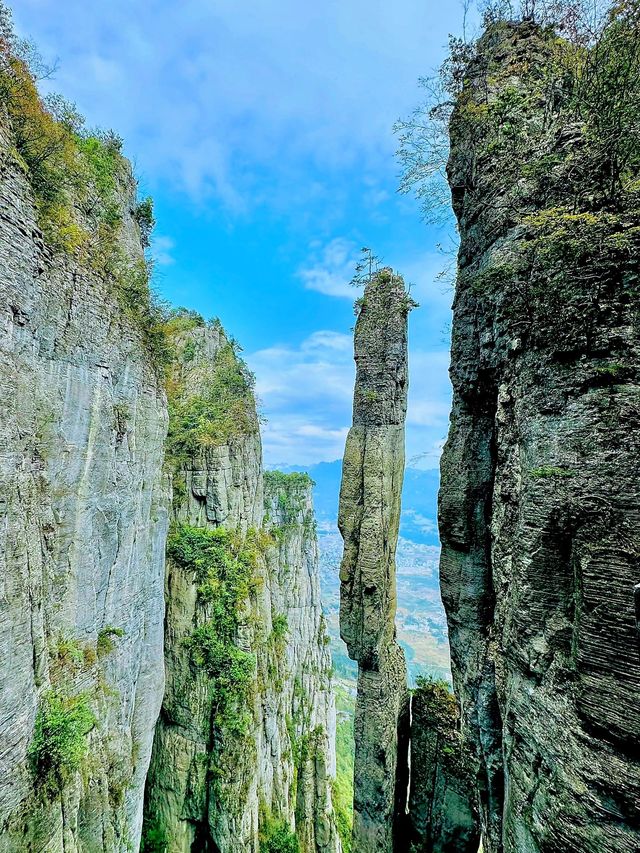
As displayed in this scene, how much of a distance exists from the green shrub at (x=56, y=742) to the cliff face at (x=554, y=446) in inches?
263

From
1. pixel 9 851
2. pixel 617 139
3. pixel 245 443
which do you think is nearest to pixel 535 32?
pixel 617 139

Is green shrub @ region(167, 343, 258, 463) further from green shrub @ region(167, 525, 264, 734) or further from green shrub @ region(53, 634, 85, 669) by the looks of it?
green shrub @ region(53, 634, 85, 669)

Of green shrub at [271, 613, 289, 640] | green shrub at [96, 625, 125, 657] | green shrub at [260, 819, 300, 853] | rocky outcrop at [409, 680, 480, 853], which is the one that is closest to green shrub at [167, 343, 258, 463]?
green shrub at [96, 625, 125, 657]

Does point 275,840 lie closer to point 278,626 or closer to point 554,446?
point 278,626

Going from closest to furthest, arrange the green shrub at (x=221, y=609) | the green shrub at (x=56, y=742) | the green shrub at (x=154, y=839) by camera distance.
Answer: the green shrub at (x=56, y=742) < the green shrub at (x=154, y=839) < the green shrub at (x=221, y=609)

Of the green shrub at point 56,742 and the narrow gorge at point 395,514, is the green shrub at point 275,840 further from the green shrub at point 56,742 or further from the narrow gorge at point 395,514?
the green shrub at point 56,742

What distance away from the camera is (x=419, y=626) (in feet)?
479

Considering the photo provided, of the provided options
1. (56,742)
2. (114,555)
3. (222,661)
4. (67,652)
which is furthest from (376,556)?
(222,661)

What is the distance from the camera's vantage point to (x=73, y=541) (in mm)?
8414

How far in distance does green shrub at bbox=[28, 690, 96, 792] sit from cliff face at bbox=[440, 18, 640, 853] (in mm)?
6669

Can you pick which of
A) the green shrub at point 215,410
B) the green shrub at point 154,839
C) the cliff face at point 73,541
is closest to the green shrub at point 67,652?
the cliff face at point 73,541

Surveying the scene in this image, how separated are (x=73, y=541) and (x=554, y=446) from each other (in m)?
9.24

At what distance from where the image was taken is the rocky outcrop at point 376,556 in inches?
470

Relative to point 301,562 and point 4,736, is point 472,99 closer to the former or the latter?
point 4,736
